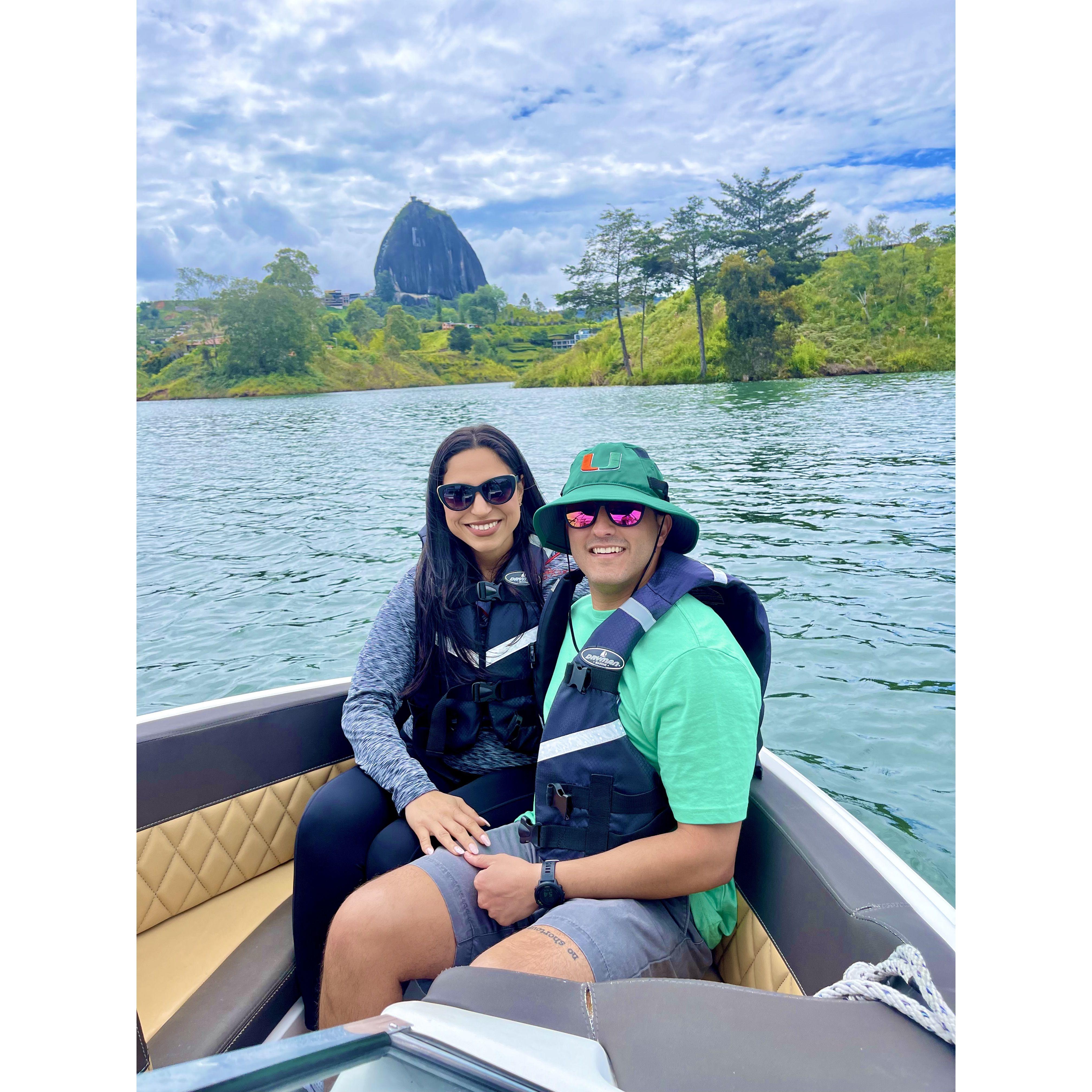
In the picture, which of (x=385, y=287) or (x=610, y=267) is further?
(x=385, y=287)

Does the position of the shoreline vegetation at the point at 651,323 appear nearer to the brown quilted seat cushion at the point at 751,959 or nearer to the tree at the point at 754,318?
the tree at the point at 754,318

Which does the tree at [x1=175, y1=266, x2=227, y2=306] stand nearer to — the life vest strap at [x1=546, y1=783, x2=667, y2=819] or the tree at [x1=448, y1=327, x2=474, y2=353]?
the tree at [x1=448, y1=327, x2=474, y2=353]

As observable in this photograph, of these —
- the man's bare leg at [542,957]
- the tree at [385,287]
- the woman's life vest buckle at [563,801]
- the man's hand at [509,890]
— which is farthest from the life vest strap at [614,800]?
the tree at [385,287]

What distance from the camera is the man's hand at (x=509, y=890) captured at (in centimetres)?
125

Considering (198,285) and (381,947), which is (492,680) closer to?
(381,947)

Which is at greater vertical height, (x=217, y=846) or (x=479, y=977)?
(x=479, y=977)

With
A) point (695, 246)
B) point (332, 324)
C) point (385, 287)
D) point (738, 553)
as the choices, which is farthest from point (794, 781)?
point (385, 287)

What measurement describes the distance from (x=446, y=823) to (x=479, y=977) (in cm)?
61

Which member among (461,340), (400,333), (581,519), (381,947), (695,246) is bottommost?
(381,947)

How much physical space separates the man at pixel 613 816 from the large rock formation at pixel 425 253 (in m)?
88.2

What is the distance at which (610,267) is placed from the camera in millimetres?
33156

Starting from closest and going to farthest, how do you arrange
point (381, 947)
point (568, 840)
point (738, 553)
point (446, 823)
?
1. point (381, 947)
2. point (568, 840)
3. point (446, 823)
4. point (738, 553)
